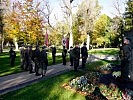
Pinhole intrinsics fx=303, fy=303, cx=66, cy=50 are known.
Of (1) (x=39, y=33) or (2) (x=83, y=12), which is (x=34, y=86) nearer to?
(1) (x=39, y=33)

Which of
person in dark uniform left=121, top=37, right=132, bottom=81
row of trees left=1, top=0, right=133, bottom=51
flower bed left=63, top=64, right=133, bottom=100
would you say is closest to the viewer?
flower bed left=63, top=64, right=133, bottom=100

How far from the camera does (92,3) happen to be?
66.0m

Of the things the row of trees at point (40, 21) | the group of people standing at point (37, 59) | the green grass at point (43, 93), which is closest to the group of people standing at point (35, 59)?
the group of people standing at point (37, 59)

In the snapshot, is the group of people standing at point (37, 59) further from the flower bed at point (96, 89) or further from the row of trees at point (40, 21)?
the row of trees at point (40, 21)

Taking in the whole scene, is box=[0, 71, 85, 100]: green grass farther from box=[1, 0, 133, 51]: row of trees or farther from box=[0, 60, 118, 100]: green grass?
box=[1, 0, 133, 51]: row of trees

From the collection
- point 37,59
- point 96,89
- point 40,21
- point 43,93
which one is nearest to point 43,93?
point 43,93

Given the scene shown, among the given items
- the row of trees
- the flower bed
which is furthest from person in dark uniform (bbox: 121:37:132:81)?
the row of trees

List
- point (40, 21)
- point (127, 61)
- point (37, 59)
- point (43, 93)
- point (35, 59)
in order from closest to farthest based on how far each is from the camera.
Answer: point (43, 93) → point (127, 61) → point (37, 59) → point (35, 59) → point (40, 21)

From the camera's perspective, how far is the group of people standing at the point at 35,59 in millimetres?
19859

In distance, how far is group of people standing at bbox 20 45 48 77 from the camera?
19859 mm

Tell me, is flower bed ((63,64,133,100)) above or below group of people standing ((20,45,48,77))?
below

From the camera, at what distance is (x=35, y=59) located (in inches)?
816

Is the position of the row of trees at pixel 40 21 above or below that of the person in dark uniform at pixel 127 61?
above

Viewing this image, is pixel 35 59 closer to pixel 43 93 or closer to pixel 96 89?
pixel 43 93
